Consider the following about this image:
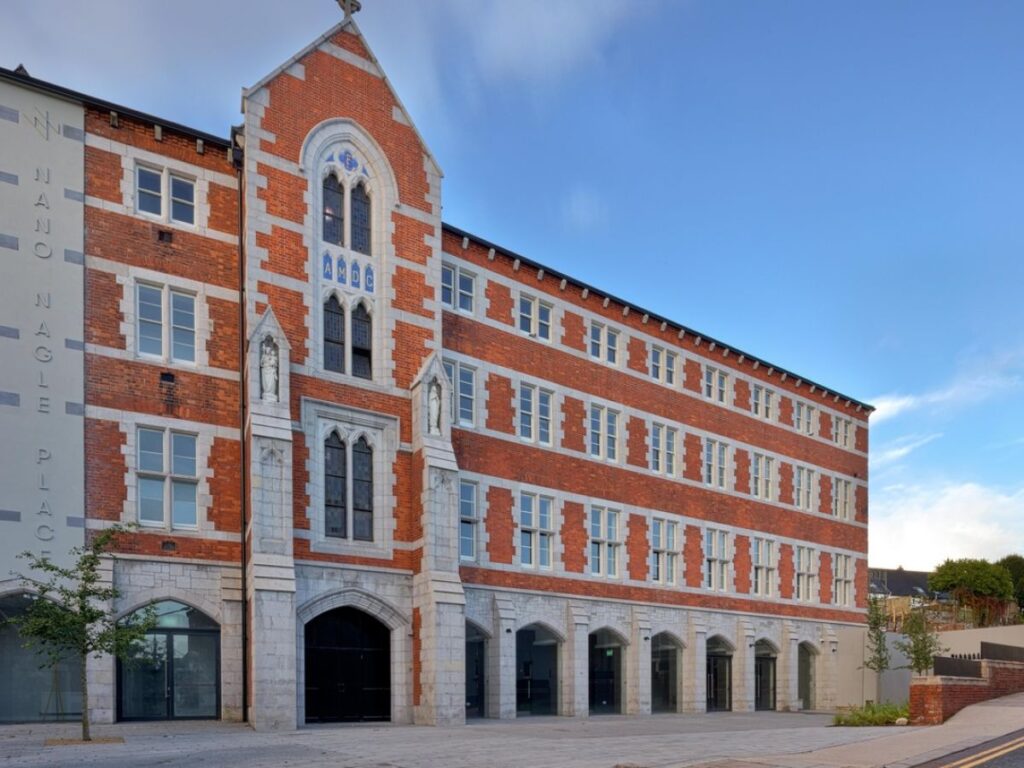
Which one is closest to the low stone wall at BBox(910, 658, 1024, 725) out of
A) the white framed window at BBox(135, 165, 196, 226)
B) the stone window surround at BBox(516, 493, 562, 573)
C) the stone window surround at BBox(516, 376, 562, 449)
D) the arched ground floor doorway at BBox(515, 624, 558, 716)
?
the stone window surround at BBox(516, 493, 562, 573)

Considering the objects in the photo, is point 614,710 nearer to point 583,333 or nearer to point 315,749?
point 583,333

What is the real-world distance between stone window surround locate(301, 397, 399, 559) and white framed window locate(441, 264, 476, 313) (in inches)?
224

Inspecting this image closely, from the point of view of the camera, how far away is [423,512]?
29578mm

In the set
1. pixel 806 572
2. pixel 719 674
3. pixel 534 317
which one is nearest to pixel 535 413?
pixel 534 317

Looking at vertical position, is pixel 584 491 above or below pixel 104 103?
below

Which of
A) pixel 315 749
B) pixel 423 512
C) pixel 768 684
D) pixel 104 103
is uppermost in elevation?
pixel 104 103

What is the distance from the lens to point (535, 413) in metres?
36.6

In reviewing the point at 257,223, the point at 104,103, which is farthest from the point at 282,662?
the point at 104,103

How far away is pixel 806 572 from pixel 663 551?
12137 mm

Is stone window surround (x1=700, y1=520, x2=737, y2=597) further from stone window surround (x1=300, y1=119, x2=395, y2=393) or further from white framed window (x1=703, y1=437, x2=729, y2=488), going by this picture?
stone window surround (x1=300, y1=119, x2=395, y2=393)

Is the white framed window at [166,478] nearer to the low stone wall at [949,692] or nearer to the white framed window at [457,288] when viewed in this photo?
the white framed window at [457,288]

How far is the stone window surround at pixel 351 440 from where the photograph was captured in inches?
1104

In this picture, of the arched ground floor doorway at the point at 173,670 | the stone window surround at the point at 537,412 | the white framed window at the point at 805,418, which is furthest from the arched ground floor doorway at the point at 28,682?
the white framed window at the point at 805,418

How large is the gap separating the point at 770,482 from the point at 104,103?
112 feet
